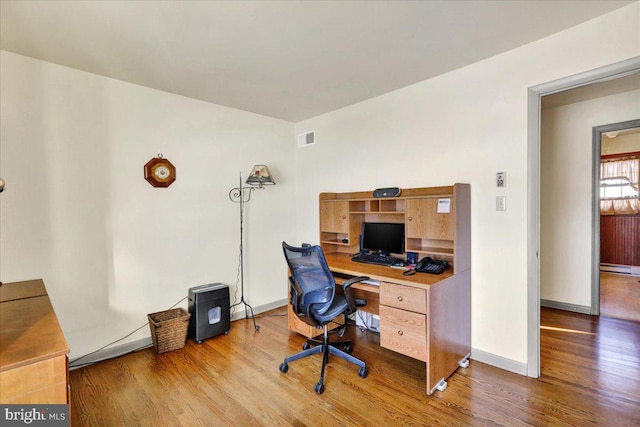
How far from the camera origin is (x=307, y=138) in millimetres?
4164

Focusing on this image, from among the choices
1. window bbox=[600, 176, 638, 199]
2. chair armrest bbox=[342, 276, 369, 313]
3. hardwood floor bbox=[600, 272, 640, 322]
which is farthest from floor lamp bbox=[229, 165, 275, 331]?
window bbox=[600, 176, 638, 199]

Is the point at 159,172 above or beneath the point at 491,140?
beneath

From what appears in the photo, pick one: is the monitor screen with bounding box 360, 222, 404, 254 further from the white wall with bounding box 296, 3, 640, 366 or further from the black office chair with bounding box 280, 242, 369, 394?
the black office chair with bounding box 280, 242, 369, 394

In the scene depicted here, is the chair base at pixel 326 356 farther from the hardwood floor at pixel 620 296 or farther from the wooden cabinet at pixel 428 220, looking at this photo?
the hardwood floor at pixel 620 296

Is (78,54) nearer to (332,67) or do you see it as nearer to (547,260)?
(332,67)

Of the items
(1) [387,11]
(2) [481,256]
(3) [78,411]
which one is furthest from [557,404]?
(3) [78,411]

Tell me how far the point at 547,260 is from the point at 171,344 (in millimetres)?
4578

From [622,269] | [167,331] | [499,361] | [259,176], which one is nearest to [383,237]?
[499,361]

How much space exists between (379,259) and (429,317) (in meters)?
0.89

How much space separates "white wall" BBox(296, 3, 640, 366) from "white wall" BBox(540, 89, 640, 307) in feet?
6.46

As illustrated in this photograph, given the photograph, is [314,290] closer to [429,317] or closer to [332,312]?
[332,312]

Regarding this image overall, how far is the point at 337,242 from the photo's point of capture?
137 inches

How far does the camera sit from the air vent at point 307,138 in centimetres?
408

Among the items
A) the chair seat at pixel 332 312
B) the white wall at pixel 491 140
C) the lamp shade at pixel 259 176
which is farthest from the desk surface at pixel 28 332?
the white wall at pixel 491 140
